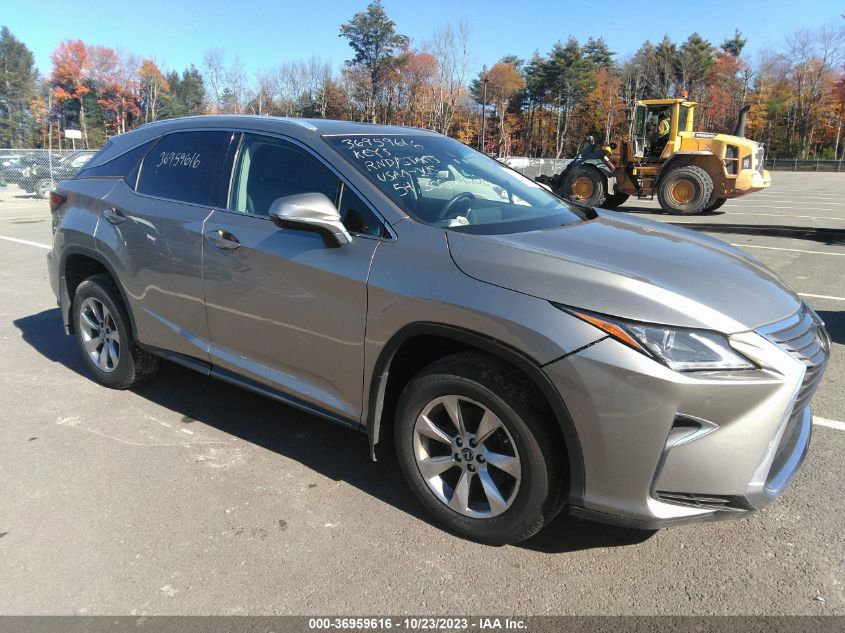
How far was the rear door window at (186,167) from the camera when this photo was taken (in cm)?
352

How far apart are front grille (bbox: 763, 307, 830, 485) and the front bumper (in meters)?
0.02

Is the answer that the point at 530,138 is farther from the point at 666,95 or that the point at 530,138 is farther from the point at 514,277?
the point at 514,277

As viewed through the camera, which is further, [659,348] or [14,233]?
[14,233]

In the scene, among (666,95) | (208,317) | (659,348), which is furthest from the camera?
(666,95)

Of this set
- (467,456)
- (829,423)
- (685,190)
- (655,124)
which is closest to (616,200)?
(655,124)

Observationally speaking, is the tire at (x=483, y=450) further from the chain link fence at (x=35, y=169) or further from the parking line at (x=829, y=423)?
the chain link fence at (x=35, y=169)

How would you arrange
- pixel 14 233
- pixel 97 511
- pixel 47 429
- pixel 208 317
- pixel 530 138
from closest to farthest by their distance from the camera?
pixel 97 511, pixel 208 317, pixel 47 429, pixel 14 233, pixel 530 138

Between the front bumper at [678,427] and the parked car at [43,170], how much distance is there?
75.2ft

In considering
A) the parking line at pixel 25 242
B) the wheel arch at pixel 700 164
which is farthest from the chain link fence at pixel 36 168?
the wheel arch at pixel 700 164

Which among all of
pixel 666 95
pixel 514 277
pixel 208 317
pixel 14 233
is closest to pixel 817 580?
pixel 514 277

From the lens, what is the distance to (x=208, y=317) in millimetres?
3436

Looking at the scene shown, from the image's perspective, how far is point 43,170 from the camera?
21031mm

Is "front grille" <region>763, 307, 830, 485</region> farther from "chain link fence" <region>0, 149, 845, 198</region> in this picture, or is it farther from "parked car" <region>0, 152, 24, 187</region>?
"parked car" <region>0, 152, 24, 187</region>

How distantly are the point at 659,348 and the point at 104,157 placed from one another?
3931mm
